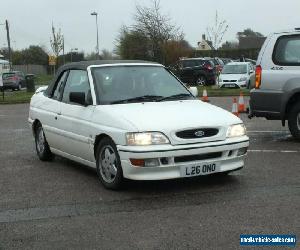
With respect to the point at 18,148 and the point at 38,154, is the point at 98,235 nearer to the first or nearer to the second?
the point at 38,154

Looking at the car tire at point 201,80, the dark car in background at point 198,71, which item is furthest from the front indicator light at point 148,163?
the car tire at point 201,80

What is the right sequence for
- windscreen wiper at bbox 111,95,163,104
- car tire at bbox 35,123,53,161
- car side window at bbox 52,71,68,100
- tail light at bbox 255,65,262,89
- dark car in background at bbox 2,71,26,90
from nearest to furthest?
windscreen wiper at bbox 111,95,163,104, car side window at bbox 52,71,68,100, car tire at bbox 35,123,53,161, tail light at bbox 255,65,262,89, dark car in background at bbox 2,71,26,90

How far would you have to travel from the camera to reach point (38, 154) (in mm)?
8812


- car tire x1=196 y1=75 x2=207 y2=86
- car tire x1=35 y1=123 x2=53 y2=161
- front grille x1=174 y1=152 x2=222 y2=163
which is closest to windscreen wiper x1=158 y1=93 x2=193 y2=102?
front grille x1=174 y1=152 x2=222 y2=163

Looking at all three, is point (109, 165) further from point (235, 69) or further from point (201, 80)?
point (201, 80)

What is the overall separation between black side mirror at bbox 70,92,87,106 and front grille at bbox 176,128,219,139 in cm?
162

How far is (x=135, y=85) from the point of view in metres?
7.27

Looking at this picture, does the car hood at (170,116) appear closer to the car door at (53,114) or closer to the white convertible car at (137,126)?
the white convertible car at (137,126)

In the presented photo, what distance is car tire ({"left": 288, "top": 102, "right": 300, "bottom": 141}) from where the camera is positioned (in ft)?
32.0

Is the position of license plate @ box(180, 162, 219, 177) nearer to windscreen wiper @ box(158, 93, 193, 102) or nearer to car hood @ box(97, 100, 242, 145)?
car hood @ box(97, 100, 242, 145)

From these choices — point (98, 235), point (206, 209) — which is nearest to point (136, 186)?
point (206, 209)

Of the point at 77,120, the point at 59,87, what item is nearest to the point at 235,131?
the point at 77,120

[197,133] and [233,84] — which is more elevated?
[197,133]

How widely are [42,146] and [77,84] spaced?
1431 millimetres
